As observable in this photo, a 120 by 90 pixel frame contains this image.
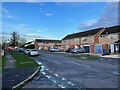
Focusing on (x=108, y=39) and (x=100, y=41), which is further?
(x=100, y=41)

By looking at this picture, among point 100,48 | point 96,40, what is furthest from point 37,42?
point 100,48

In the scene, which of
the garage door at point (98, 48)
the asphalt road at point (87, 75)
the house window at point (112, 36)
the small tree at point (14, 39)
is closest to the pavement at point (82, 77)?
the asphalt road at point (87, 75)

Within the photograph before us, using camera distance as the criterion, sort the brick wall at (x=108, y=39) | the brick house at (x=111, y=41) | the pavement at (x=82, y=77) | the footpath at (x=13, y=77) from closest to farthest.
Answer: the footpath at (x=13, y=77) → the pavement at (x=82, y=77) → the brick house at (x=111, y=41) → the brick wall at (x=108, y=39)

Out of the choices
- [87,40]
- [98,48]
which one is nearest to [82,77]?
[98,48]

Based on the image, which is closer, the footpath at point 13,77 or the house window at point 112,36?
the footpath at point 13,77

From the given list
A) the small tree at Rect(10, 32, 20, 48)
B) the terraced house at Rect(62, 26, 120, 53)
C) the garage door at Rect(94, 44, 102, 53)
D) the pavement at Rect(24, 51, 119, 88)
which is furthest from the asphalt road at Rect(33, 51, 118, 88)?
the small tree at Rect(10, 32, 20, 48)

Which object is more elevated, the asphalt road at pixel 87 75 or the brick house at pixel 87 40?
the brick house at pixel 87 40

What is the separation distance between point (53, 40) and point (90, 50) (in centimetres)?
6687

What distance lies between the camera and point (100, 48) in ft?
175

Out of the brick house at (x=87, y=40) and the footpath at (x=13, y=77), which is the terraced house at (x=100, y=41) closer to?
the brick house at (x=87, y=40)

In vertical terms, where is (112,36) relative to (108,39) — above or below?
above

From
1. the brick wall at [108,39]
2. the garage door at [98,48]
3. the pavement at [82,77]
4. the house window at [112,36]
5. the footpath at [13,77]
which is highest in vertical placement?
the house window at [112,36]

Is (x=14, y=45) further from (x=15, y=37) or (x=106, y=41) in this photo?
(x=106, y=41)

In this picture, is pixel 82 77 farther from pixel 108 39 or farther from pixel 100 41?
pixel 100 41
